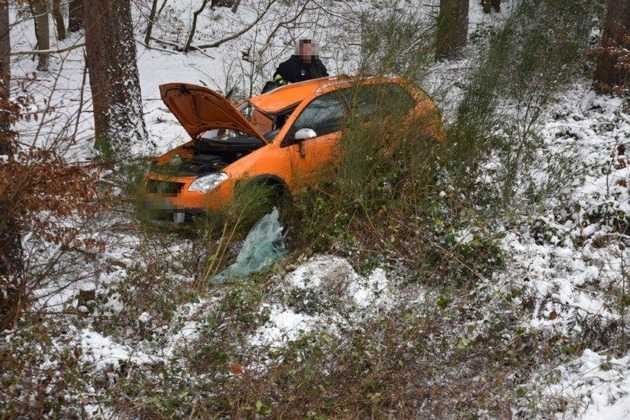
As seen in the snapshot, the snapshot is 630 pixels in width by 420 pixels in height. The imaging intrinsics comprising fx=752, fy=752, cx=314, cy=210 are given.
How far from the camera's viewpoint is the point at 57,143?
519cm

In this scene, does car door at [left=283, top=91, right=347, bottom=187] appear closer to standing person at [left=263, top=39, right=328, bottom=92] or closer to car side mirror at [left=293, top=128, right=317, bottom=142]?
car side mirror at [left=293, top=128, right=317, bottom=142]

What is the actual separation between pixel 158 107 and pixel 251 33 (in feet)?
16.1

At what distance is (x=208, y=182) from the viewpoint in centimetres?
741

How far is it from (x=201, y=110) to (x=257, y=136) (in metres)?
0.87

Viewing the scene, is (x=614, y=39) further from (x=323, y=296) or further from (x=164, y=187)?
(x=164, y=187)

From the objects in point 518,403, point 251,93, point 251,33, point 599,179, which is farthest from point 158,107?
point 518,403

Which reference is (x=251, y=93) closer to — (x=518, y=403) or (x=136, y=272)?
(x=136, y=272)

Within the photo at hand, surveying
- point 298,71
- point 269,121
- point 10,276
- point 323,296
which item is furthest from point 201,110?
point 10,276

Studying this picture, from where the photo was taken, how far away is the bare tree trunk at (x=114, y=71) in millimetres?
9695

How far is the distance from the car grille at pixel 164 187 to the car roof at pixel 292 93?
141cm

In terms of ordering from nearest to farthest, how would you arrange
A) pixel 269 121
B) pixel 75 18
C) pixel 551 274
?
1. pixel 551 274
2. pixel 269 121
3. pixel 75 18

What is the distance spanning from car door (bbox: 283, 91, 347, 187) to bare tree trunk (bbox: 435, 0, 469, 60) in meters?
1.65

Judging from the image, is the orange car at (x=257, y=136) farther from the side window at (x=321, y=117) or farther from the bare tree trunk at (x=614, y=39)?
the bare tree trunk at (x=614, y=39)

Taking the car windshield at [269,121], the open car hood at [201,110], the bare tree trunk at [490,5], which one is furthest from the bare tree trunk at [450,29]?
the bare tree trunk at [490,5]
